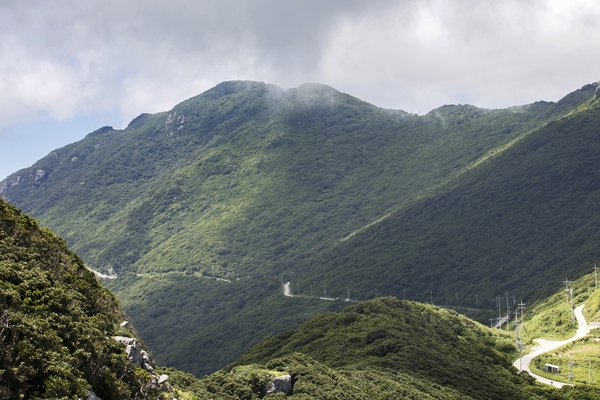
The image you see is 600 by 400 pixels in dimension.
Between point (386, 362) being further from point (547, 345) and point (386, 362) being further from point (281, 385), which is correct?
point (547, 345)

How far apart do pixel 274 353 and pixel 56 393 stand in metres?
72.1

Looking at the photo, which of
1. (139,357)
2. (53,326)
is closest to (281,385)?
(139,357)

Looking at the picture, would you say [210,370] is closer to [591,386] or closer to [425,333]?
[425,333]

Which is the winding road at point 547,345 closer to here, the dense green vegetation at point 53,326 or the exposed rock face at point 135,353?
the exposed rock face at point 135,353

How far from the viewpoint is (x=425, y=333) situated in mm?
101438

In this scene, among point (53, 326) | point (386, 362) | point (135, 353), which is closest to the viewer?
point (53, 326)

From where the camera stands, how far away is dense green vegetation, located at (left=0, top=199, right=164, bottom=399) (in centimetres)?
2669

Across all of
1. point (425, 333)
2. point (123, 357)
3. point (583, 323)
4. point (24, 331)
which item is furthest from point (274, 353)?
point (24, 331)

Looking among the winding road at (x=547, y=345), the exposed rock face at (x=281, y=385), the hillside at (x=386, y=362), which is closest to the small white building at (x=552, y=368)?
the winding road at (x=547, y=345)

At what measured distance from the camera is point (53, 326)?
31.5m

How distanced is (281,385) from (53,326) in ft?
106

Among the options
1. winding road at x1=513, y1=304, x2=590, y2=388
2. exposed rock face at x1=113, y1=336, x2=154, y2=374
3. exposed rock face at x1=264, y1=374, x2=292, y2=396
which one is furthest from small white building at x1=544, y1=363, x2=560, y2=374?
exposed rock face at x1=113, y1=336, x2=154, y2=374

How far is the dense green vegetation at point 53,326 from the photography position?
26.7 meters

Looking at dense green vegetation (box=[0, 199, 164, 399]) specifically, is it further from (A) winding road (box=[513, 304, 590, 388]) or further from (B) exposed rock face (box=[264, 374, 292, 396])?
(A) winding road (box=[513, 304, 590, 388])
